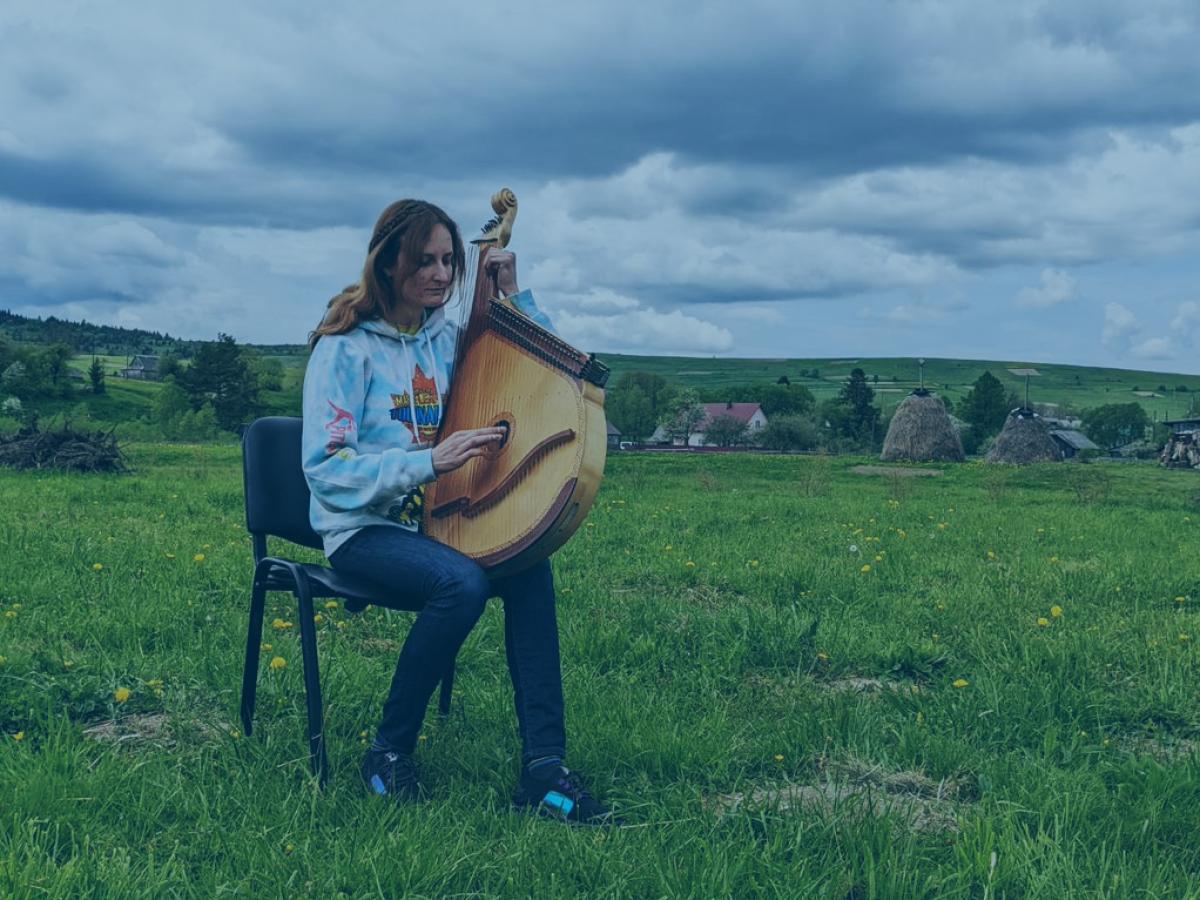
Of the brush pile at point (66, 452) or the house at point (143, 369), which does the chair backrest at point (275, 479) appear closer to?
the brush pile at point (66, 452)

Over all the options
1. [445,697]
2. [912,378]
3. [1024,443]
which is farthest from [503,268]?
[912,378]

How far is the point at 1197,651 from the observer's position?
489cm

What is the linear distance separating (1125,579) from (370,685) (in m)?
5.36

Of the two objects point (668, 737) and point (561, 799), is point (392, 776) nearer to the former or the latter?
point (561, 799)

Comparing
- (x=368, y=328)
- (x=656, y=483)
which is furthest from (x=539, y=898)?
(x=656, y=483)

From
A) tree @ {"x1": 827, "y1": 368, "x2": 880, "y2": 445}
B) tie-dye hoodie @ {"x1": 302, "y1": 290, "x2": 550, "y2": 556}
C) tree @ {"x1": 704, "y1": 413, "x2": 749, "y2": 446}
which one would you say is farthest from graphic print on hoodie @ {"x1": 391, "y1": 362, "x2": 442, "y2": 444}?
tree @ {"x1": 704, "y1": 413, "x2": 749, "y2": 446}

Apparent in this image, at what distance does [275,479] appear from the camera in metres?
3.62

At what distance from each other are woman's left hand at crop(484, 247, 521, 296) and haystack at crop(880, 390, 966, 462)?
42.1 metres

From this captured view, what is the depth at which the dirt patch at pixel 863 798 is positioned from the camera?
296 centimetres

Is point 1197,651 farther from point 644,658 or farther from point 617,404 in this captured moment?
point 617,404

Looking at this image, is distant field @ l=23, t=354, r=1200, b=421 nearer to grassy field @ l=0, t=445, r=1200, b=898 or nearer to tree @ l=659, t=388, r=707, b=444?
tree @ l=659, t=388, r=707, b=444

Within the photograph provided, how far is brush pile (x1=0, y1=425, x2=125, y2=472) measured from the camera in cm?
1477

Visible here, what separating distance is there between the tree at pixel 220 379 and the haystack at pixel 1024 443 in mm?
50229

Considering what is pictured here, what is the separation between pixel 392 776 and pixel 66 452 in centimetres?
1377
